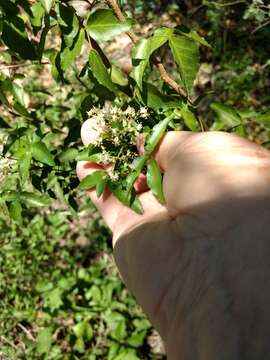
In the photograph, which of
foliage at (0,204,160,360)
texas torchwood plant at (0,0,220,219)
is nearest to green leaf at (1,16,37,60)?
texas torchwood plant at (0,0,220,219)

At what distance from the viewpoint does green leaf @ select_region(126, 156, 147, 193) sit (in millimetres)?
1570

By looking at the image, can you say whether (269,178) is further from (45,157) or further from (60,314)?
(60,314)

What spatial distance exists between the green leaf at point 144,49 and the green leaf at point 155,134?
0.16 metres

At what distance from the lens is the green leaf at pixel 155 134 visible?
1.59 metres

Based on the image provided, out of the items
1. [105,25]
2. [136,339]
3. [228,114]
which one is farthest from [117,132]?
[136,339]

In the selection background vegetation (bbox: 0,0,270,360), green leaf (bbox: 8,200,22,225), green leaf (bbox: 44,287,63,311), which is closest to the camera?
background vegetation (bbox: 0,0,270,360)

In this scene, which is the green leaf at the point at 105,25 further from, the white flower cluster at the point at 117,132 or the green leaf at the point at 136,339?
the green leaf at the point at 136,339

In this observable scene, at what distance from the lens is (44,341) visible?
2.69m

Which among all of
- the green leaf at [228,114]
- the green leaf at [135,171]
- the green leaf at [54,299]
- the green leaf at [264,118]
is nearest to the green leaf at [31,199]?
the green leaf at [135,171]

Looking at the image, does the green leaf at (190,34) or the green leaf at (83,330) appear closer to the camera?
the green leaf at (190,34)

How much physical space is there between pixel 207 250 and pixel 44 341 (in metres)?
1.55

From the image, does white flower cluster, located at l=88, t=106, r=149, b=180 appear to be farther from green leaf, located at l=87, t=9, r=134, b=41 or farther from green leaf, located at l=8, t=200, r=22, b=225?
green leaf, located at l=8, t=200, r=22, b=225

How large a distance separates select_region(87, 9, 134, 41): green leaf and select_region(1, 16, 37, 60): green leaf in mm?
201

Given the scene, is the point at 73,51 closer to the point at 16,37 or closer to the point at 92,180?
the point at 16,37
